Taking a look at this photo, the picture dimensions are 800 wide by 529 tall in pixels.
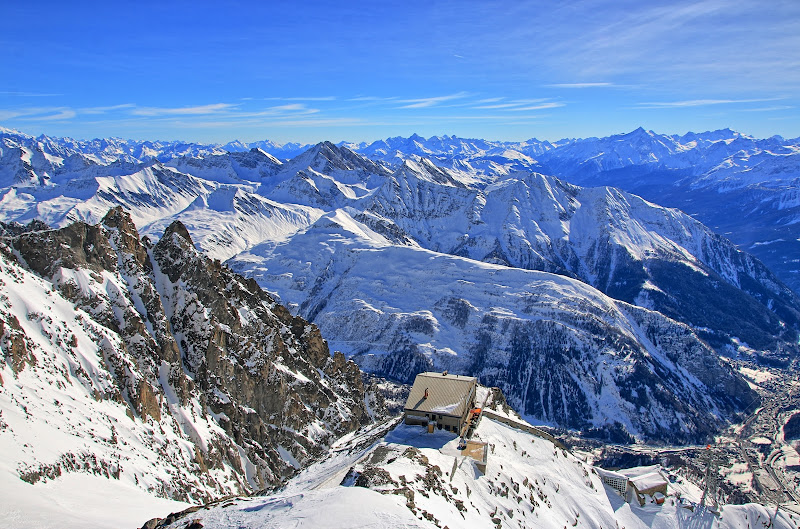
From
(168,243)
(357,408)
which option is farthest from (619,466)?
(168,243)

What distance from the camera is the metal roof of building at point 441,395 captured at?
84125mm

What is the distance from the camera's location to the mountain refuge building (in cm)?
8350

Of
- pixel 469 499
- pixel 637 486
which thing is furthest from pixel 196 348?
pixel 637 486

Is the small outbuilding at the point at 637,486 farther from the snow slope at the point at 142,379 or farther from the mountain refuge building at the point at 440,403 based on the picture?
the snow slope at the point at 142,379

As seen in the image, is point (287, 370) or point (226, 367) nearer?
point (226, 367)

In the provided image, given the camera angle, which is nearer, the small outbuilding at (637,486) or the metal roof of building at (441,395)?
the metal roof of building at (441,395)

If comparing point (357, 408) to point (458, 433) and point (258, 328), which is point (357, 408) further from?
point (458, 433)

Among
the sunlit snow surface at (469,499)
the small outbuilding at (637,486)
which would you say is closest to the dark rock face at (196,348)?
the sunlit snow surface at (469,499)

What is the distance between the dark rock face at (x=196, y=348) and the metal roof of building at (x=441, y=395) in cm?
3763

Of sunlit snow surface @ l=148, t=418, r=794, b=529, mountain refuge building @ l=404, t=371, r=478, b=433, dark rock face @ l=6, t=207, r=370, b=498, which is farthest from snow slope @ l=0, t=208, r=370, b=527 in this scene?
mountain refuge building @ l=404, t=371, r=478, b=433

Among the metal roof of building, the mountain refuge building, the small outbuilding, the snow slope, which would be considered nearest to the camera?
the snow slope

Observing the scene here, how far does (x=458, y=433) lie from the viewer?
82625mm

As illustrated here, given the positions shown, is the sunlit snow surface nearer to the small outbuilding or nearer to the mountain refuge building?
the small outbuilding

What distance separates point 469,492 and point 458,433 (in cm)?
1639
